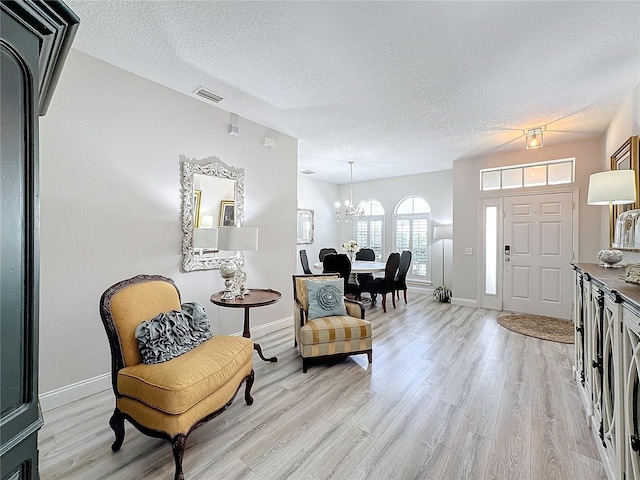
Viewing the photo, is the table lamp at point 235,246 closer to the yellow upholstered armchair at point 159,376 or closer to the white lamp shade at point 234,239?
the white lamp shade at point 234,239

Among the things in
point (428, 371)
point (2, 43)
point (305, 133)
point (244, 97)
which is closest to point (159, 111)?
point (244, 97)

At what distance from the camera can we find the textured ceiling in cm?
189

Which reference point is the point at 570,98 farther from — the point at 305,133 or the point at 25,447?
the point at 25,447

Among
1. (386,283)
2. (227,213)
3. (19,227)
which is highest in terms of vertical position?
(227,213)

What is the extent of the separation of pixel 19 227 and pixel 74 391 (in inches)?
90.5

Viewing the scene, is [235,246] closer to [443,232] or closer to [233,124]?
[233,124]

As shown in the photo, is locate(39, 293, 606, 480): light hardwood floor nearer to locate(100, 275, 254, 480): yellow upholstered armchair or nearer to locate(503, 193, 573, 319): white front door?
locate(100, 275, 254, 480): yellow upholstered armchair

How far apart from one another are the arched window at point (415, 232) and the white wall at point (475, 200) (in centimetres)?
123

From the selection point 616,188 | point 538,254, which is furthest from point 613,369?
point 538,254

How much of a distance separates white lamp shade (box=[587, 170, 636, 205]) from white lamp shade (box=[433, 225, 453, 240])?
3418 millimetres

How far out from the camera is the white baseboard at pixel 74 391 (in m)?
2.19

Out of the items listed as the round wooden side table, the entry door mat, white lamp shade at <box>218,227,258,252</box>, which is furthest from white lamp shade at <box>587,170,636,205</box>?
white lamp shade at <box>218,227,258,252</box>

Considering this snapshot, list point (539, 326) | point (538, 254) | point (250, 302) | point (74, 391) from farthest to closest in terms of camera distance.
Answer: point (538, 254) < point (539, 326) < point (250, 302) < point (74, 391)

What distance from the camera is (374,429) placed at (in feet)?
6.54
